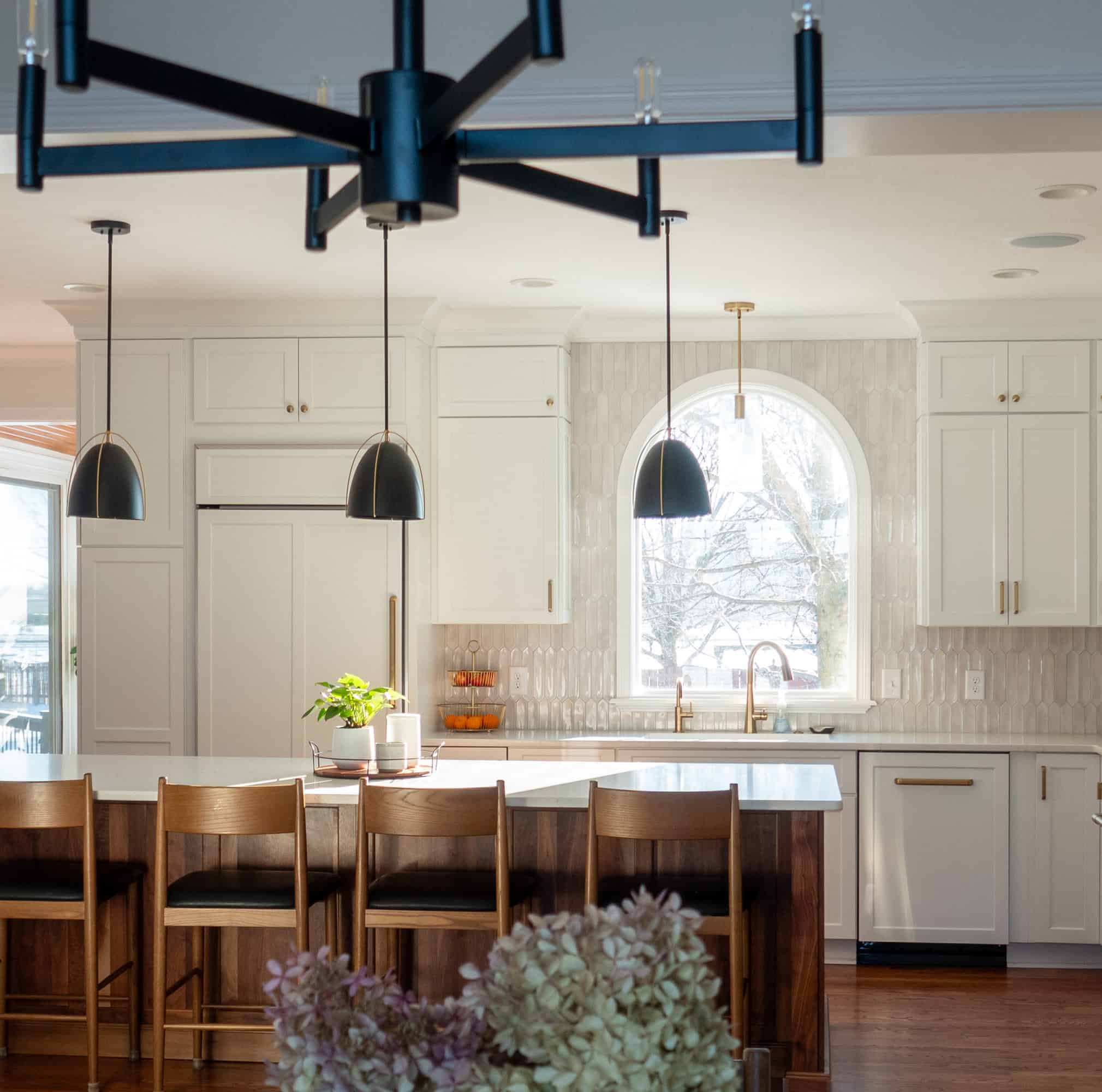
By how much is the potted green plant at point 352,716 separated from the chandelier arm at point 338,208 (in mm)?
2738

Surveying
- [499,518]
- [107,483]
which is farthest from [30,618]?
[107,483]

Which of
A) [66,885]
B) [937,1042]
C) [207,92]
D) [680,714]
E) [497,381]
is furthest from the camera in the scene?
[680,714]

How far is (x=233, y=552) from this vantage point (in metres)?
5.36

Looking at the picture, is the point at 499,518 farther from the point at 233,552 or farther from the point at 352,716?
the point at 352,716

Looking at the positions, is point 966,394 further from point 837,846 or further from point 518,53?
point 518,53

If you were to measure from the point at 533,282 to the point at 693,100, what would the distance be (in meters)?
2.51

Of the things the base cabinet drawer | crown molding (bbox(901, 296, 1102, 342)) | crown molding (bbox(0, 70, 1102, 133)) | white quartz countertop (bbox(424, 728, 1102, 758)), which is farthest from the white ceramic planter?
crown molding (bbox(901, 296, 1102, 342))

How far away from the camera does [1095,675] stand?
221 inches

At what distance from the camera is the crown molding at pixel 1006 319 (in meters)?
5.32

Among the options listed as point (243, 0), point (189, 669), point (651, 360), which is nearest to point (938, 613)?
point (651, 360)

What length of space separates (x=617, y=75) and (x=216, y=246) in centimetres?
225

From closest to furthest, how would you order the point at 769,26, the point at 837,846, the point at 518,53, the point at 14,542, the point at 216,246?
the point at 518,53 < the point at 769,26 < the point at 216,246 < the point at 837,846 < the point at 14,542

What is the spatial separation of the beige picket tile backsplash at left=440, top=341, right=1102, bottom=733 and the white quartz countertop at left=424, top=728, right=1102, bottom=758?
0.13 meters

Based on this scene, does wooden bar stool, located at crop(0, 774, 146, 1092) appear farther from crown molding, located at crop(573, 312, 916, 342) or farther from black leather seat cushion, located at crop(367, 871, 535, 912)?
crown molding, located at crop(573, 312, 916, 342)
